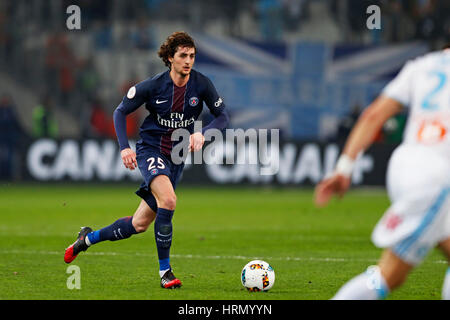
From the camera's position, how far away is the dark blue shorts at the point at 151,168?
24.3 feet

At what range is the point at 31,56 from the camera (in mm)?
23281

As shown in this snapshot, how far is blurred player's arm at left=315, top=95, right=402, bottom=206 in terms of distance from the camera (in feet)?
14.5

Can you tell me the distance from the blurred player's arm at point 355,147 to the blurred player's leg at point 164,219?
2.92m

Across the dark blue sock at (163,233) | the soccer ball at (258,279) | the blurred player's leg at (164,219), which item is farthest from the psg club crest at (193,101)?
the soccer ball at (258,279)

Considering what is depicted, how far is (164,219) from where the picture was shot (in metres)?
7.32

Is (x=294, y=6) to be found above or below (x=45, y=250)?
above

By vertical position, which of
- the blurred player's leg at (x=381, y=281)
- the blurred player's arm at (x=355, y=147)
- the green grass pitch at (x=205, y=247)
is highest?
the blurred player's arm at (x=355, y=147)

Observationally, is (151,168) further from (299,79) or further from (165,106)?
(299,79)

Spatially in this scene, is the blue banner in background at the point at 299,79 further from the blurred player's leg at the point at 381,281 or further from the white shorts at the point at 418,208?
the white shorts at the point at 418,208

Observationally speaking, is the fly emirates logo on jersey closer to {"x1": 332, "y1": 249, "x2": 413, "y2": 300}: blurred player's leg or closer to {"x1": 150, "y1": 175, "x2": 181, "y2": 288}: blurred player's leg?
{"x1": 150, "y1": 175, "x2": 181, "y2": 288}: blurred player's leg

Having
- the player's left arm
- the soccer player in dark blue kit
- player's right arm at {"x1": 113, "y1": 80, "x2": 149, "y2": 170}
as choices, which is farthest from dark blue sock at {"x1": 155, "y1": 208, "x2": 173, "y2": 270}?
the player's left arm

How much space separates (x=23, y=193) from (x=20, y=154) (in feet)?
4.12
